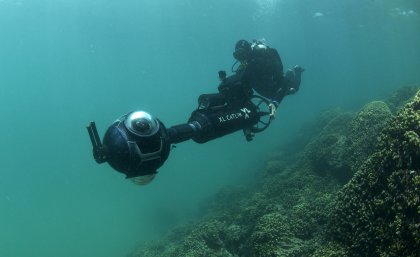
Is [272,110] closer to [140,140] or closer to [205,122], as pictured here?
[205,122]

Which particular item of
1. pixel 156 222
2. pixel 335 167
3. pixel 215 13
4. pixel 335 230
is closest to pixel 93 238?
pixel 156 222

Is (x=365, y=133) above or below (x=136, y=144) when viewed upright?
below

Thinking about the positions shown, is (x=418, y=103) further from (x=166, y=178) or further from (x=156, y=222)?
(x=166, y=178)

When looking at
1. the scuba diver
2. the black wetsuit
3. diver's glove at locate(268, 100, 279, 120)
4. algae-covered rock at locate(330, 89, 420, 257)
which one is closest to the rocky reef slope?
algae-covered rock at locate(330, 89, 420, 257)

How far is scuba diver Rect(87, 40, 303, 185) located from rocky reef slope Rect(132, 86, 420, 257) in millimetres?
2155

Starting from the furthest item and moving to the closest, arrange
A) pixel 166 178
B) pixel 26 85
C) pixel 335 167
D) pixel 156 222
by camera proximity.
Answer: pixel 26 85, pixel 166 178, pixel 156 222, pixel 335 167

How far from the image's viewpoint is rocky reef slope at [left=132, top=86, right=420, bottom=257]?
5.25m

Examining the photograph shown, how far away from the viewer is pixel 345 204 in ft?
21.3

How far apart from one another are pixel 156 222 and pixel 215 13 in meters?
60.1

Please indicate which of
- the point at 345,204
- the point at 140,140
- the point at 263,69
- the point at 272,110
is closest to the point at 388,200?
the point at 345,204

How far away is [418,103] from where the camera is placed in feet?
19.7

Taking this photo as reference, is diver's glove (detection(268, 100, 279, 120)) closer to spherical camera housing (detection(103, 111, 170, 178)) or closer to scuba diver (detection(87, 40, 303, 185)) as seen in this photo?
scuba diver (detection(87, 40, 303, 185))

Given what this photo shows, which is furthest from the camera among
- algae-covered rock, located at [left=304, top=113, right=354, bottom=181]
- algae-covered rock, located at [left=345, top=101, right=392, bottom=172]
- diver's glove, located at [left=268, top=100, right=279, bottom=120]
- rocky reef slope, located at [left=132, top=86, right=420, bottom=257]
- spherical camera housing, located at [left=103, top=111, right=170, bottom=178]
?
algae-covered rock, located at [left=304, top=113, right=354, bottom=181]

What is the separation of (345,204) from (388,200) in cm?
110
